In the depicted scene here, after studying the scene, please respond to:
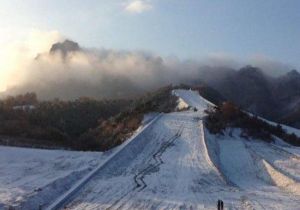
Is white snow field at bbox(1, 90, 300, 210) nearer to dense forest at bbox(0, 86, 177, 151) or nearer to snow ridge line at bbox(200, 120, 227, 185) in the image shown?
snow ridge line at bbox(200, 120, 227, 185)

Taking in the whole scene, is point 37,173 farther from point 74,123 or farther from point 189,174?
point 74,123

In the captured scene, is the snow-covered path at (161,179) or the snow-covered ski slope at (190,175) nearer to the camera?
the snow-covered path at (161,179)

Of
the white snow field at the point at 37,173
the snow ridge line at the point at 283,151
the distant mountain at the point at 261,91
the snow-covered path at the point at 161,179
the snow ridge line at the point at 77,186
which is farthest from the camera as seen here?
the distant mountain at the point at 261,91

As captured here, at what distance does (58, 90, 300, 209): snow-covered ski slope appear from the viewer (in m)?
23.1

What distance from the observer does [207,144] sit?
3922 centimetres

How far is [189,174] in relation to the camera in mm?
29938

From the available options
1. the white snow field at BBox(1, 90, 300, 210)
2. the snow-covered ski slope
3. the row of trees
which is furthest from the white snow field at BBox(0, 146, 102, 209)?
the row of trees

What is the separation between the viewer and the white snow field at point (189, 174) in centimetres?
2306

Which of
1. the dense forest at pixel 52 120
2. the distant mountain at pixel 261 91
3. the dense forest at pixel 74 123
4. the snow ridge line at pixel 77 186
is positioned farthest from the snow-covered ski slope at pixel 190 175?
the distant mountain at pixel 261 91

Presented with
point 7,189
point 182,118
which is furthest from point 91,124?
point 7,189

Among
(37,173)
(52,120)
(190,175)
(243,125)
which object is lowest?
(190,175)

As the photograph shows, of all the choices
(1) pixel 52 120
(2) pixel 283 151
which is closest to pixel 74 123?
(1) pixel 52 120

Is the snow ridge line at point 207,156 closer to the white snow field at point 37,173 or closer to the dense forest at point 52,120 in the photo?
the white snow field at point 37,173

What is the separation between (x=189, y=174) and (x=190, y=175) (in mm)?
268
